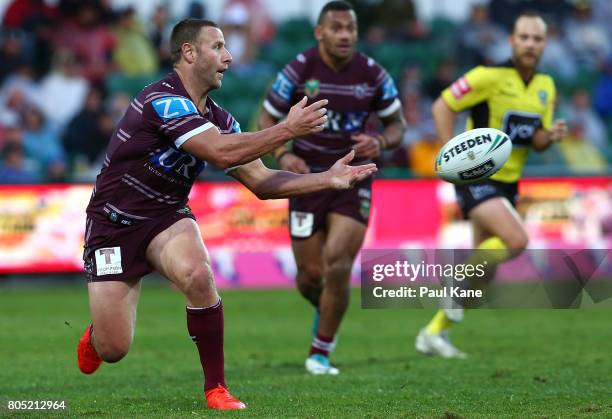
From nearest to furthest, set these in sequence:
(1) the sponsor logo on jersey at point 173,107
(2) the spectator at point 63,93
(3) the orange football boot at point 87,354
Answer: (1) the sponsor logo on jersey at point 173,107 → (3) the orange football boot at point 87,354 → (2) the spectator at point 63,93

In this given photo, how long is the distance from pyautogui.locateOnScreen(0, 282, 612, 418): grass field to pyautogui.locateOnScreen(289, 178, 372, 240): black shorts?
1201 mm

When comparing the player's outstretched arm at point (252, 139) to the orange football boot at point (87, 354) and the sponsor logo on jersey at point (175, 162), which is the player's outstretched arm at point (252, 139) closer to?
the sponsor logo on jersey at point (175, 162)

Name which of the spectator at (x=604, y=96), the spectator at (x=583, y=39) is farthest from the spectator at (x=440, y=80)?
the spectator at (x=583, y=39)

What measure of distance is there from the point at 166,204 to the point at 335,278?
250 cm

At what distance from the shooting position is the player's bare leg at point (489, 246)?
34.3 feet

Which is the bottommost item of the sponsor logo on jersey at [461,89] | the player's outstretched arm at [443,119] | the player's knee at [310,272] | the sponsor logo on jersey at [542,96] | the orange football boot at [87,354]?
the orange football boot at [87,354]

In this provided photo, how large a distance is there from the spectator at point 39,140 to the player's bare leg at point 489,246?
9.27 metres

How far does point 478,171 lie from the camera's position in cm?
817

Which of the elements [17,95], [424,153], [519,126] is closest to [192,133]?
[519,126]

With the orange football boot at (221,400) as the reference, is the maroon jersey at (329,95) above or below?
above

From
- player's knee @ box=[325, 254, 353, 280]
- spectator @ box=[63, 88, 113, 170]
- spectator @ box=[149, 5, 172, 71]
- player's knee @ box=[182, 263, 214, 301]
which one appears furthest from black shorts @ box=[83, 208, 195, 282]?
spectator @ box=[149, 5, 172, 71]

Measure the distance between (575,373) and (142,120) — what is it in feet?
13.2

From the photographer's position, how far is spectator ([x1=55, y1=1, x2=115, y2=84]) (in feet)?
67.3

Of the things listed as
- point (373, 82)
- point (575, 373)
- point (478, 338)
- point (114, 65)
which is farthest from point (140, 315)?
point (114, 65)
